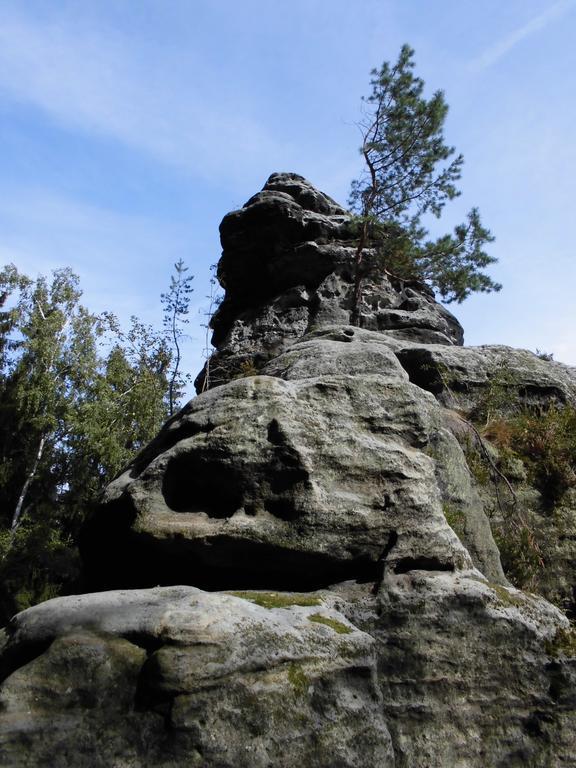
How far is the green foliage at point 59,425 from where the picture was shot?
23.5 metres

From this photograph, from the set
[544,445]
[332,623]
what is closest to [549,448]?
[544,445]

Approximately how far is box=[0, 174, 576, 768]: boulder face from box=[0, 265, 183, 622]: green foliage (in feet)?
56.6

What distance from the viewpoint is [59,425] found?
25.4 metres

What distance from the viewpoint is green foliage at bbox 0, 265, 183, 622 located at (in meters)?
23.5

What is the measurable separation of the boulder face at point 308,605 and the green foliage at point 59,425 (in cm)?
1724

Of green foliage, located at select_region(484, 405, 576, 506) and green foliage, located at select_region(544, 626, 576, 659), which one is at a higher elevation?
green foliage, located at select_region(484, 405, 576, 506)

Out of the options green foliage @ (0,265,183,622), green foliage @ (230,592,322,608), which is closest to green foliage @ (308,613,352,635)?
green foliage @ (230,592,322,608)

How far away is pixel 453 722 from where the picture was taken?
15.3 feet

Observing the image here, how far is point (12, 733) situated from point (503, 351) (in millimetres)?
→ 10283

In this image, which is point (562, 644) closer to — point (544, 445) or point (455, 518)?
point (455, 518)

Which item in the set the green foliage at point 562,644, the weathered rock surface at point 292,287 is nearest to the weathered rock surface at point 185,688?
the green foliage at point 562,644

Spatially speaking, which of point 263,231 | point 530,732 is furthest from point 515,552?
point 263,231

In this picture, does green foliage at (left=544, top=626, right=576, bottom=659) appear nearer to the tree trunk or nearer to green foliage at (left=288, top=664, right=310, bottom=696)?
green foliage at (left=288, top=664, right=310, bottom=696)

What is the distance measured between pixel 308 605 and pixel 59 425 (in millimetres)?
22633
